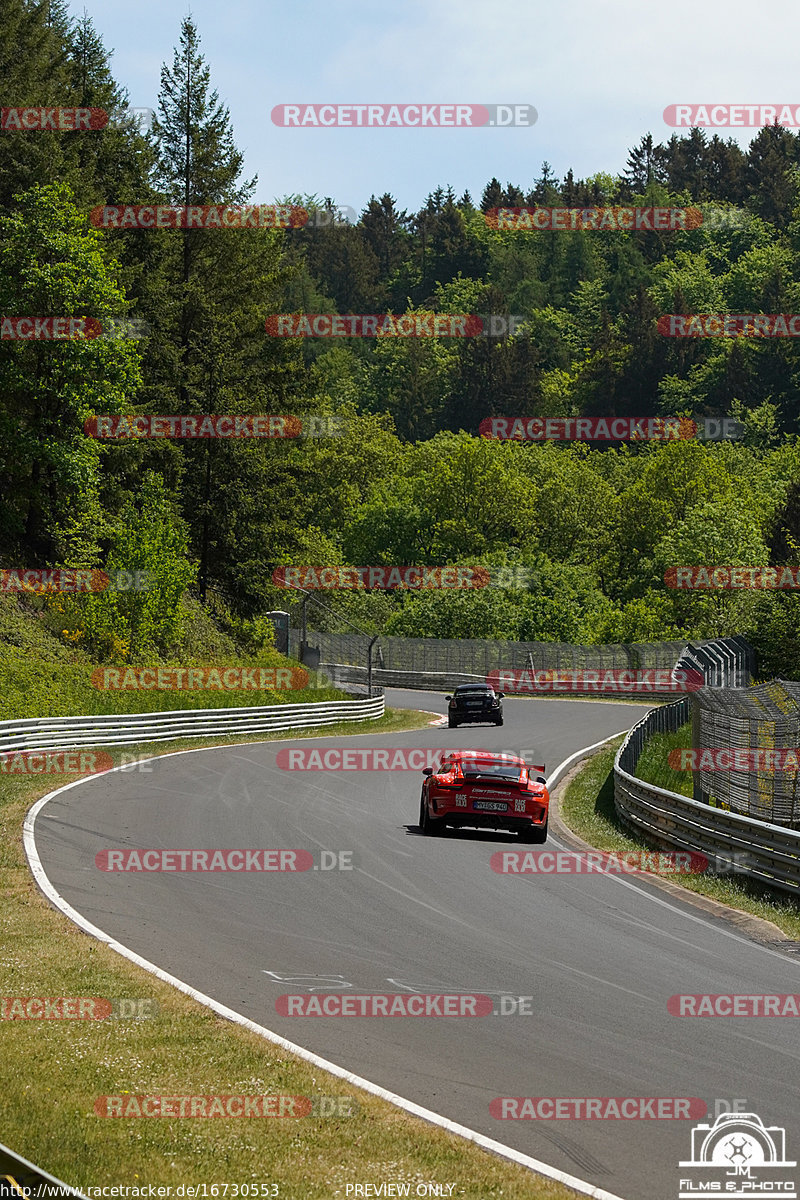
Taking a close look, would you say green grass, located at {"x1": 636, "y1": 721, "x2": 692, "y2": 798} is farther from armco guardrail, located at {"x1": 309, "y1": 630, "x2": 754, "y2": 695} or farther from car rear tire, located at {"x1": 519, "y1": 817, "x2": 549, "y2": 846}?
armco guardrail, located at {"x1": 309, "y1": 630, "x2": 754, "y2": 695}

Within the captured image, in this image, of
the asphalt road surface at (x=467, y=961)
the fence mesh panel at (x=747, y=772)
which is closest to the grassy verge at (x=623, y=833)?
the asphalt road surface at (x=467, y=961)

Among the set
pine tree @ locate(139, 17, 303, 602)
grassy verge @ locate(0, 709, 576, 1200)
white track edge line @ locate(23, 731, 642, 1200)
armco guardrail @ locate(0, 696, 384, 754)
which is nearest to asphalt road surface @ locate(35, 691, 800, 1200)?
white track edge line @ locate(23, 731, 642, 1200)

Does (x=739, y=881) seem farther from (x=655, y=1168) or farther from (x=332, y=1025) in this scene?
(x=655, y=1168)

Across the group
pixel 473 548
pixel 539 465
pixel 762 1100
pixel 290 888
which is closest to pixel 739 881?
pixel 290 888

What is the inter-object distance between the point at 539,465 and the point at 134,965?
112 m

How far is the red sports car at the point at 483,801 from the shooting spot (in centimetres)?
1928

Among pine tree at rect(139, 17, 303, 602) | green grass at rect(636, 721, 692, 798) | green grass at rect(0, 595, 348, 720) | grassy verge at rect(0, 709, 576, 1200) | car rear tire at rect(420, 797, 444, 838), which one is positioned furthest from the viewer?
pine tree at rect(139, 17, 303, 602)

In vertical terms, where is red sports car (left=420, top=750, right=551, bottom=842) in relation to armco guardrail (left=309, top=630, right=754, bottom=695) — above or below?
above

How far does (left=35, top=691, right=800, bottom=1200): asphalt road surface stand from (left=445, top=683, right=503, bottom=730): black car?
73.3 ft

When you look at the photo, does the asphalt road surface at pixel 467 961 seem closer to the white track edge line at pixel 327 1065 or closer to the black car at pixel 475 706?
the white track edge line at pixel 327 1065

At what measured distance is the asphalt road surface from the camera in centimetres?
728

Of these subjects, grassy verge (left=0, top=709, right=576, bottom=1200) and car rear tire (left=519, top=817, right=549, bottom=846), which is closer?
grassy verge (left=0, top=709, right=576, bottom=1200)

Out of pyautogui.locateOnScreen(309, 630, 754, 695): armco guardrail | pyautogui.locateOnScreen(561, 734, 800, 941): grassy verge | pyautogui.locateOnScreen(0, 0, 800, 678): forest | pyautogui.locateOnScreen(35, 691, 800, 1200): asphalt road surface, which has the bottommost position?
pyautogui.locateOnScreen(309, 630, 754, 695): armco guardrail

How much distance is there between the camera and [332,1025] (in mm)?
8734
